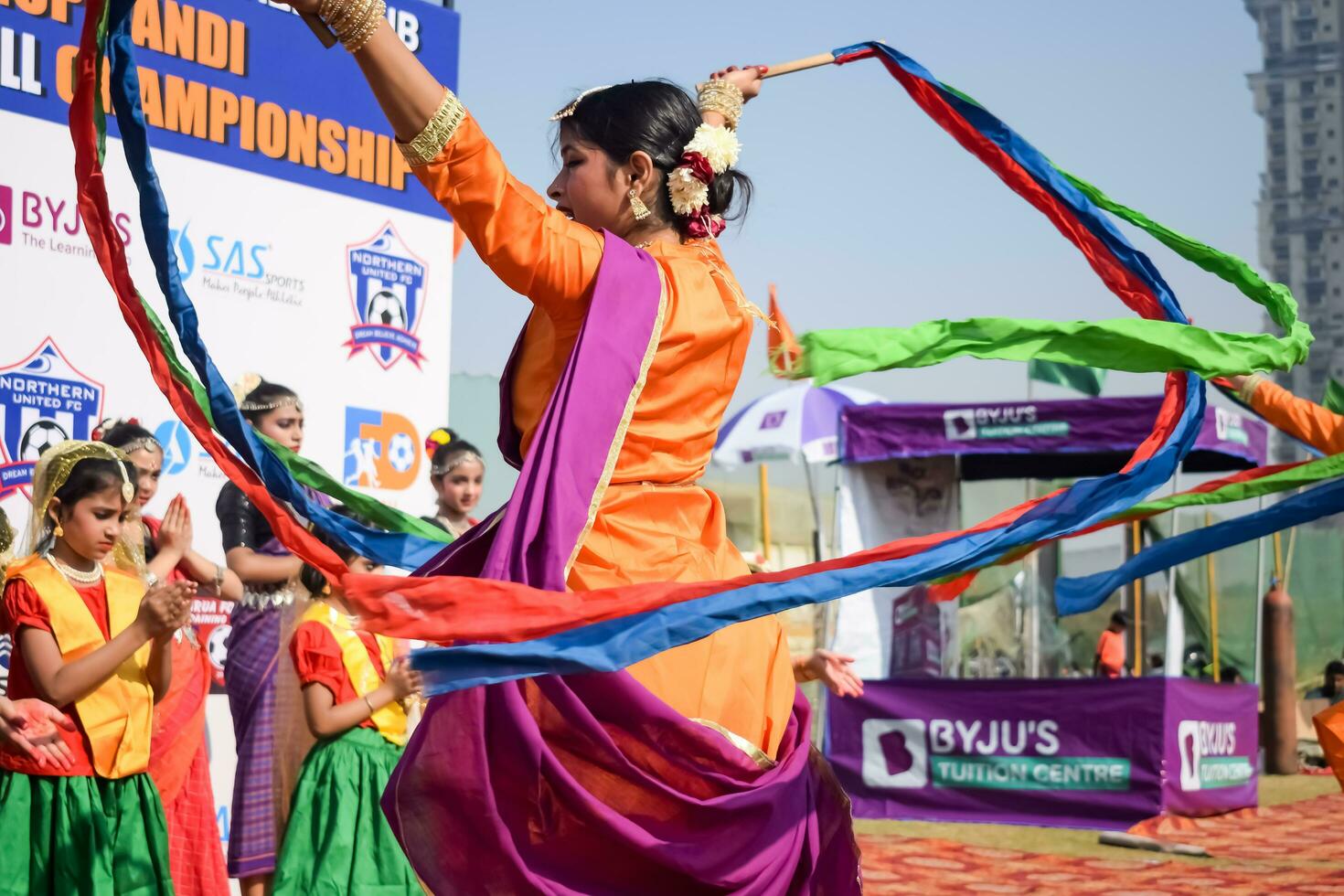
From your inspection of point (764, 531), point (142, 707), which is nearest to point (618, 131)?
point (142, 707)

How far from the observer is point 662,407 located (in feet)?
8.07

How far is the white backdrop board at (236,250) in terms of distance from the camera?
5.29 metres

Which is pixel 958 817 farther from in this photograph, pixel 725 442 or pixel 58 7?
pixel 58 7

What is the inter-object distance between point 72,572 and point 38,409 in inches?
56.6

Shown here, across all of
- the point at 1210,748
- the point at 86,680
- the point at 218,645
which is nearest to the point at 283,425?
the point at 218,645

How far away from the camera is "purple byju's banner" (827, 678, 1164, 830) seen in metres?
9.20

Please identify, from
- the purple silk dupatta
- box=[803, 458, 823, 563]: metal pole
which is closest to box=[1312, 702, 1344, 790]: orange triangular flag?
the purple silk dupatta

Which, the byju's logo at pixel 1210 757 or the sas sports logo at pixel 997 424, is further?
the sas sports logo at pixel 997 424

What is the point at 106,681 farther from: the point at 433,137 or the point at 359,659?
the point at 433,137

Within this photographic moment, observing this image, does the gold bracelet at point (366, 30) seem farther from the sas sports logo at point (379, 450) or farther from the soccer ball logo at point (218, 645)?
the sas sports logo at point (379, 450)

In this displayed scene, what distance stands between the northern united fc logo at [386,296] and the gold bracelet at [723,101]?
12.4 feet

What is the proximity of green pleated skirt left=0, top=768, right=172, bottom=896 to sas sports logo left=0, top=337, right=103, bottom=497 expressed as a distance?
1603mm

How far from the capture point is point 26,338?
527cm

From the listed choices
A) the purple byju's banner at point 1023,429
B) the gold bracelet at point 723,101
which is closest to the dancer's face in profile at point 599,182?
the gold bracelet at point 723,101
